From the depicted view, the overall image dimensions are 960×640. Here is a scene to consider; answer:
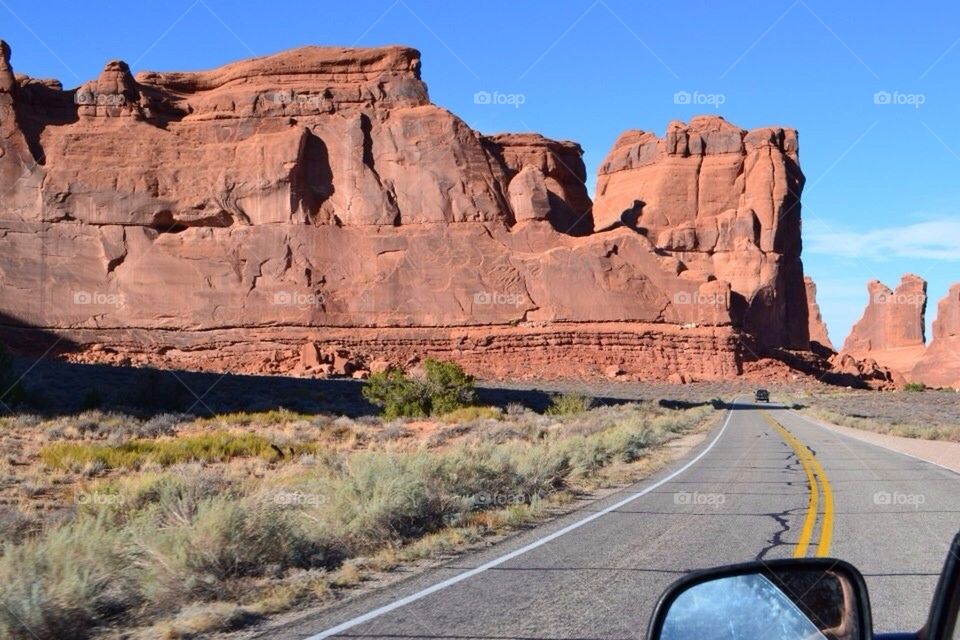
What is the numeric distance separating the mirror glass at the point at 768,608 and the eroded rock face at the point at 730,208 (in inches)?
3813

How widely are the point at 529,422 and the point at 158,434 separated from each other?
11.9 m

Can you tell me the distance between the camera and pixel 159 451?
20.2 metres

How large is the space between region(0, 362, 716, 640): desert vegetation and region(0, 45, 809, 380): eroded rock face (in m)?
43.6

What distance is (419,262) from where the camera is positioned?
72188mm

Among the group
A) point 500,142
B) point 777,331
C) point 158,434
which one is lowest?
point 158,434

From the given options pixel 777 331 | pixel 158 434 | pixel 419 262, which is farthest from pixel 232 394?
pixel 777 331

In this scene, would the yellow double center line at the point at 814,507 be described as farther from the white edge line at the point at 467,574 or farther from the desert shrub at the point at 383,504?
the desert shrub at the point at 383,504

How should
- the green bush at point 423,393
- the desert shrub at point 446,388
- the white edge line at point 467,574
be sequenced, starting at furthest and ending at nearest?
the desert shrub at point 446,388
the green bush at point 423,393
the white edge line at point 467,574

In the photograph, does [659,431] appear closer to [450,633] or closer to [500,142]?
[450,633]
